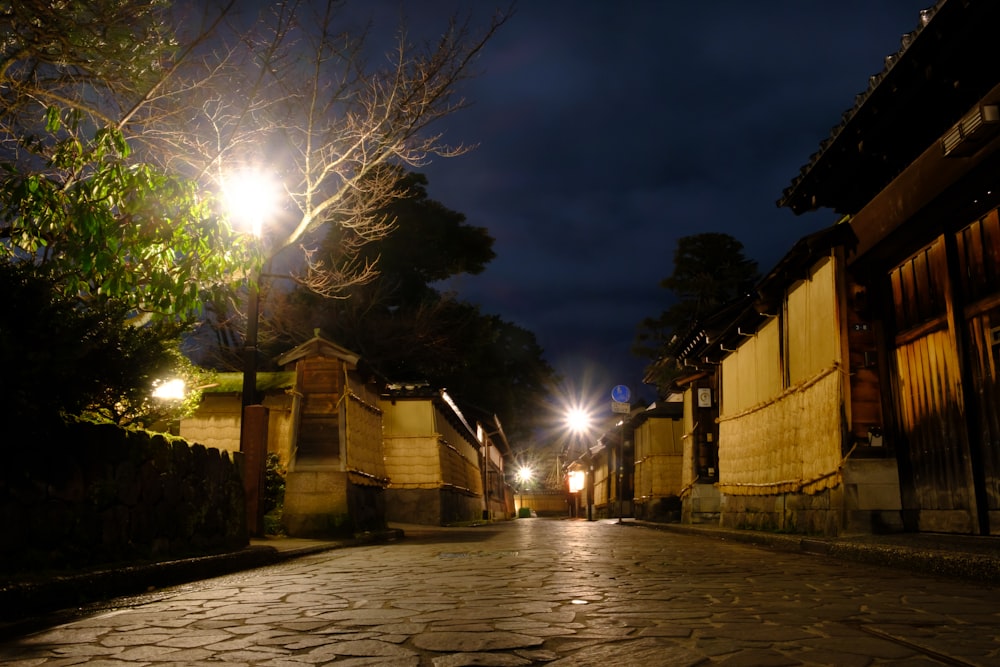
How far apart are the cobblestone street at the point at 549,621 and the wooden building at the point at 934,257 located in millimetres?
2889

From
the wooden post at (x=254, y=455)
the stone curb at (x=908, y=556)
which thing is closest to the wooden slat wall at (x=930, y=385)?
the stone curb at (x=908, y=556)

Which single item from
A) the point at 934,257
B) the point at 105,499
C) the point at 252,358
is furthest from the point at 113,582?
the point at 934,257

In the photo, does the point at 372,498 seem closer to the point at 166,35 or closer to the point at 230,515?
the point at 230,515

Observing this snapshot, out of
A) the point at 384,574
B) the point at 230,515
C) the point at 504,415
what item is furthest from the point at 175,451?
the point at 504,415

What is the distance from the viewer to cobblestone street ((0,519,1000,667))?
4.11 meters

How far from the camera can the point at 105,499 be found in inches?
311

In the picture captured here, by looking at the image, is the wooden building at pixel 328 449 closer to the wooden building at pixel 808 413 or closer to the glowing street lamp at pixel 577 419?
the wooden building at pixel 808 413

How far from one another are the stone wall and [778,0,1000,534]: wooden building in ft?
33.7

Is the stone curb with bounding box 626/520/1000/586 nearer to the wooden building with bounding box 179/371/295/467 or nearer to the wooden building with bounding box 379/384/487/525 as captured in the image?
A: the wooden building with bounding box 179/371/295/467

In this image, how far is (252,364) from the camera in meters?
13.3

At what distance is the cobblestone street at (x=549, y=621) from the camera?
4105mm

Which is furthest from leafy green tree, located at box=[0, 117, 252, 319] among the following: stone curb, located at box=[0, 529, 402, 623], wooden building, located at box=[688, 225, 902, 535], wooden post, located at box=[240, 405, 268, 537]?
wooden building, located at box=[688, 225, 902, 535]

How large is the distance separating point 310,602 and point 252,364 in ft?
25.1

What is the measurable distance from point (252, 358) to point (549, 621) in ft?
30.9
